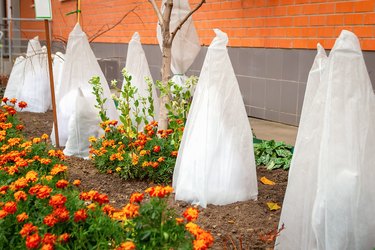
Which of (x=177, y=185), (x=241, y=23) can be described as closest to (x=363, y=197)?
(x=177, y=185)

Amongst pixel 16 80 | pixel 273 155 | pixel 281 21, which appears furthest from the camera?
pixel 16 80

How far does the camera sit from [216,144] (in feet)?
12.5

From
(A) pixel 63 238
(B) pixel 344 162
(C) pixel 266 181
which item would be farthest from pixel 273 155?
(A) pixel 63 238

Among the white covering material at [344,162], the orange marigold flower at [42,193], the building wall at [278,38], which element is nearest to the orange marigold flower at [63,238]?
the orange marigold flower at [42,193]

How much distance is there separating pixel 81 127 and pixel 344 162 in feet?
11.4

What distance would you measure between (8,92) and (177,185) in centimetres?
634

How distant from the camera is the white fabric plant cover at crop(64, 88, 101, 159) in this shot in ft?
18.2

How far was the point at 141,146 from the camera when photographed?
439cm

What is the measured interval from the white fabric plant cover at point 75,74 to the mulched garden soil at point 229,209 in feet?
2.36

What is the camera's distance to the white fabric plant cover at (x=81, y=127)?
5.54m

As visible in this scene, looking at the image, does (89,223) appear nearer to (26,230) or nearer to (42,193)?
(42,193)

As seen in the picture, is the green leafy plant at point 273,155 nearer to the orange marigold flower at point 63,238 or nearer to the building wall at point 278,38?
the building wall at point 278,38

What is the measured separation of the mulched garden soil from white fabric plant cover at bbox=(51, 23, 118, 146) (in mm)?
720

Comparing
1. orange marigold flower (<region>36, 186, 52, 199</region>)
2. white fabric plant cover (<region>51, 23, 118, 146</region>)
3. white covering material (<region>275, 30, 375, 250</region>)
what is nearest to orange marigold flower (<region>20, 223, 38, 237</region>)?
orange marigold flower (<region>36, 186, 52, 199</region>)
